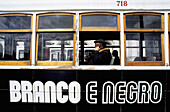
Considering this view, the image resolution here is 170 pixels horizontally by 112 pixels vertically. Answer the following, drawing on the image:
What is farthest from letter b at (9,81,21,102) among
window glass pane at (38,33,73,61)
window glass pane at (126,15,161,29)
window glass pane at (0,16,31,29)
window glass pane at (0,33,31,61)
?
window glass pane at (126,15,161,29)

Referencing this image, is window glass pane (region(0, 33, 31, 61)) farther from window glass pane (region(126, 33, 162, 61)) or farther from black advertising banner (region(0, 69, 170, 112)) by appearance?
window glass pane (region(126, 33, 162, 61))

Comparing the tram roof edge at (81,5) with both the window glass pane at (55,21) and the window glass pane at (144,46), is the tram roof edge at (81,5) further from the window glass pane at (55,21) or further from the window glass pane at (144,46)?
the window glass pane at (144,46)

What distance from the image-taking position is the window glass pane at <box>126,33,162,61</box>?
2471mm

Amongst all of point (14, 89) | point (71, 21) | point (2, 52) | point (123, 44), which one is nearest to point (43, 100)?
point (14, 89)

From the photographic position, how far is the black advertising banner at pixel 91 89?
2422mm

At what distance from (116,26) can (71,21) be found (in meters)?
0.75

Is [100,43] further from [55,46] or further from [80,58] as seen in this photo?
[55,46]

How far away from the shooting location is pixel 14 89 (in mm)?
2477

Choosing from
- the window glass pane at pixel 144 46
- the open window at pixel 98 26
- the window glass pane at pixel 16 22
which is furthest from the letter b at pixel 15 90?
the window glass pane at pixel 144 46

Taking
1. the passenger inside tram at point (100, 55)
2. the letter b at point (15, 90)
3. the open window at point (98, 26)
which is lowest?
the letter b at point (15, 90)

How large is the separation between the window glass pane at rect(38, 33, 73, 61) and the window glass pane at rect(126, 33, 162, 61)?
0.98m

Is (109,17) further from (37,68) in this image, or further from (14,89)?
(14,89)

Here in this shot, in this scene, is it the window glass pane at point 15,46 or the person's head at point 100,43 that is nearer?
the window glass pane at point 15,46

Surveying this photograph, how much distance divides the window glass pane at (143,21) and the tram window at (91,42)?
29 centimetres
